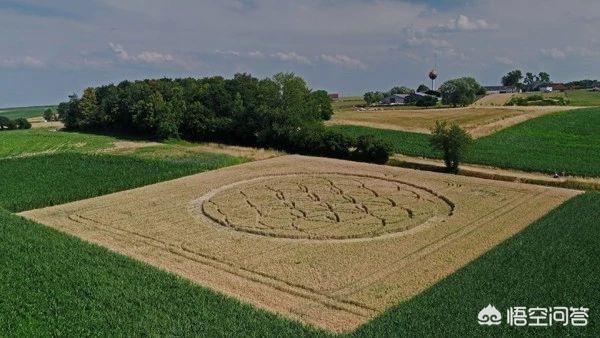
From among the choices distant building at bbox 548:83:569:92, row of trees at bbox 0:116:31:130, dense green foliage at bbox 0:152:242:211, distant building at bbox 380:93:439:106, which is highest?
distant building at bbox 548:83:569:92

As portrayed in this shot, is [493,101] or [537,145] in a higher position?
[493,101]

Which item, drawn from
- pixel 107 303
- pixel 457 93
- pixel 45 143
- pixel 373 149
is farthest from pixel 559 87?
pixel 107 303

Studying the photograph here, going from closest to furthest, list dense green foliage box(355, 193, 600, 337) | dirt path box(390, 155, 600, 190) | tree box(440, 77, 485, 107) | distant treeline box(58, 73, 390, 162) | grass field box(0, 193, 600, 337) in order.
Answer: dense green foliage box(355, 193, 600, 337) < grass field box(0, 193, 600, 337) < dirt path box(390, 155, 600, 190) < distant treeline box(58, 73, 390, 162) < tree box(440, 77, 485, 107)

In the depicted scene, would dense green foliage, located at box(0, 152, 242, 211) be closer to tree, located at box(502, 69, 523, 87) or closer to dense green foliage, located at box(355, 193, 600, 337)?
dense green foliage, located at box(355, 193, 600, 337)

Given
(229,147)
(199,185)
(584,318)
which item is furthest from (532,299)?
(229,147)

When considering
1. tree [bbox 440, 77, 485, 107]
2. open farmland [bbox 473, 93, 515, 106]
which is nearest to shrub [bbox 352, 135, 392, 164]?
tree [bbox 440, 77, 485, 107]

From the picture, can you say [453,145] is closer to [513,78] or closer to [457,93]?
[457,93]
